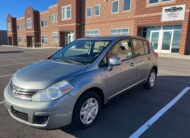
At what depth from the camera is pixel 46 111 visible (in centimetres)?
245

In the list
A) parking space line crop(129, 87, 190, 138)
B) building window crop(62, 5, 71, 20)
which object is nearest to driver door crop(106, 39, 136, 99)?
parking space line crop(129, 87, 190, 138)

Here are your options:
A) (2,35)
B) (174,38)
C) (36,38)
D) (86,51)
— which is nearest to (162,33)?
(174,38)

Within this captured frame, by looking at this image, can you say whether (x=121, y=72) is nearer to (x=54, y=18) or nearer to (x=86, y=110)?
(x=86, y=110)

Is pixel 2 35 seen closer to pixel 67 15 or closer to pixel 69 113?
pixel 67 15

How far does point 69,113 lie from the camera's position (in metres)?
2.64

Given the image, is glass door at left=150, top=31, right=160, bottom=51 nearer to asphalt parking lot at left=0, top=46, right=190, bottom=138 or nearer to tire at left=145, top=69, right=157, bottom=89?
tire at left=145, top=69, right=157, bottom=89

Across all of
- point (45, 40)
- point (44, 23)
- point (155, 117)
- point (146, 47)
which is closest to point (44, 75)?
point (155, 117)

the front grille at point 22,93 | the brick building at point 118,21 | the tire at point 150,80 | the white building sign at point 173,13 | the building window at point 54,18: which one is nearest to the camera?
the front grille at point 22,93

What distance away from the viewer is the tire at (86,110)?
2808mm

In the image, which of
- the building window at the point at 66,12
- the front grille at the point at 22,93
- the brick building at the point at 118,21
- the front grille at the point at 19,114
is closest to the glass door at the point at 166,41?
the brick building at the point at 118,21

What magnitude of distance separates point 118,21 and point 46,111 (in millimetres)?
21091

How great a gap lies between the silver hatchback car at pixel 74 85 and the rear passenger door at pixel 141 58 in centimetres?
13

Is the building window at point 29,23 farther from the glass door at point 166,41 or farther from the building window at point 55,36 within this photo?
the glass door at point 166,41

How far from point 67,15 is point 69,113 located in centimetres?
2817
